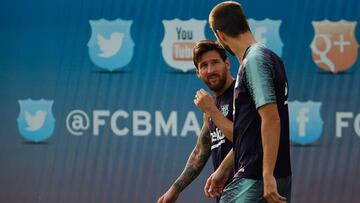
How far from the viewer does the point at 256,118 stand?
3656 mm

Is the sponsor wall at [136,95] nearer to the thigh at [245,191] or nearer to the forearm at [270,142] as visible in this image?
the thigh at [245,191]

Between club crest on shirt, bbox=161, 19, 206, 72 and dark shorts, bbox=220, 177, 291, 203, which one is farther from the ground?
club crest on shirt, bbox=161, 19, 206, 72

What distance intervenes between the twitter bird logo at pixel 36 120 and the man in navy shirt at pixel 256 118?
3.47 metres

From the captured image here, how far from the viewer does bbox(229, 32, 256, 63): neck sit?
372 centimetres

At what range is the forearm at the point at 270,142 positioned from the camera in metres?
3.50

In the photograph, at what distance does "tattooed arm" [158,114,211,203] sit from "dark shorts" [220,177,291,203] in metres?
0.94

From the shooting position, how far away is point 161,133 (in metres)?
6.97

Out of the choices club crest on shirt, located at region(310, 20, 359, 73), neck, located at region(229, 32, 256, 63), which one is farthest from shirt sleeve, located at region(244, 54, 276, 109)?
club crest on shirt, located at region(310, 20, 359, 73)

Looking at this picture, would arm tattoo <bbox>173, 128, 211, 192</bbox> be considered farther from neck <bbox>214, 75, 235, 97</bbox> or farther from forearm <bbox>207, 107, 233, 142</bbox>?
forearm <bbox>207, 107, 233, 142</bbox>

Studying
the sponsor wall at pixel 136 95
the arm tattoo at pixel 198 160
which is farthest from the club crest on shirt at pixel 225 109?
the sponsor wall at pixel 136 95

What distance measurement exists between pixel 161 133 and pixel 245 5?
1.20m

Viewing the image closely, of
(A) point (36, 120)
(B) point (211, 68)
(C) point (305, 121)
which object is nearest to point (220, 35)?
(B) point (211, 68)

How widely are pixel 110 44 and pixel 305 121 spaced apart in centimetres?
165

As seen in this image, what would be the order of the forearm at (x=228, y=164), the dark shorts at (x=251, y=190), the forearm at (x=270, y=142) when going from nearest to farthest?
the forearm at (x=270, y=142), the dark shorts at (x=251, y=190), the forearm at (x=228, y=164)
